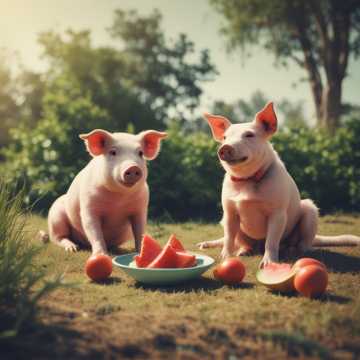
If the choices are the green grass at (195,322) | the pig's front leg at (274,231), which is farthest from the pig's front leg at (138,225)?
the pig's front leg at (274,231)

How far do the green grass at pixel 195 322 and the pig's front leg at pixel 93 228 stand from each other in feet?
2.30

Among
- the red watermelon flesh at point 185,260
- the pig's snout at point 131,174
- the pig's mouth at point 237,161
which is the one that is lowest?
the red watermelon flesh at point 185,260

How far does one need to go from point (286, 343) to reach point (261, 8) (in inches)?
720

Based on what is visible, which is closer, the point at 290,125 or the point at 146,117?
the point at 290,125

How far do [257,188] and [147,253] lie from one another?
1401 millimetres

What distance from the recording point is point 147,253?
4.32 meters

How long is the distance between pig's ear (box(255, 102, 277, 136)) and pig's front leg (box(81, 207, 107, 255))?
A: 2.06 metres

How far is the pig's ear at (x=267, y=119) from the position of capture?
504cm

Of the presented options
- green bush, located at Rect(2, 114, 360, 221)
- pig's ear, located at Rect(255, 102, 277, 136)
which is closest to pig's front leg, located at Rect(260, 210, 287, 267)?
pig's ear, located at Rect(255, 102, 277, 136)

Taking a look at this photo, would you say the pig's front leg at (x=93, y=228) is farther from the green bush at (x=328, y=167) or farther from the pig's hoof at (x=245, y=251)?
the green bush at (x=328, y=167)

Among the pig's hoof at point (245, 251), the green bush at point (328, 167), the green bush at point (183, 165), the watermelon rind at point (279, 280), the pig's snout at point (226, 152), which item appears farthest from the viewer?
the green bush at point (328, 167)

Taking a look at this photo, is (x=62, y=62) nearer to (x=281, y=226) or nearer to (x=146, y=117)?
(x=146, y=117)

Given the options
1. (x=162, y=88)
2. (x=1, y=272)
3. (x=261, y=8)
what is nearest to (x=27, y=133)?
(x=1, y=272)

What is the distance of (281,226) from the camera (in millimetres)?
4977
